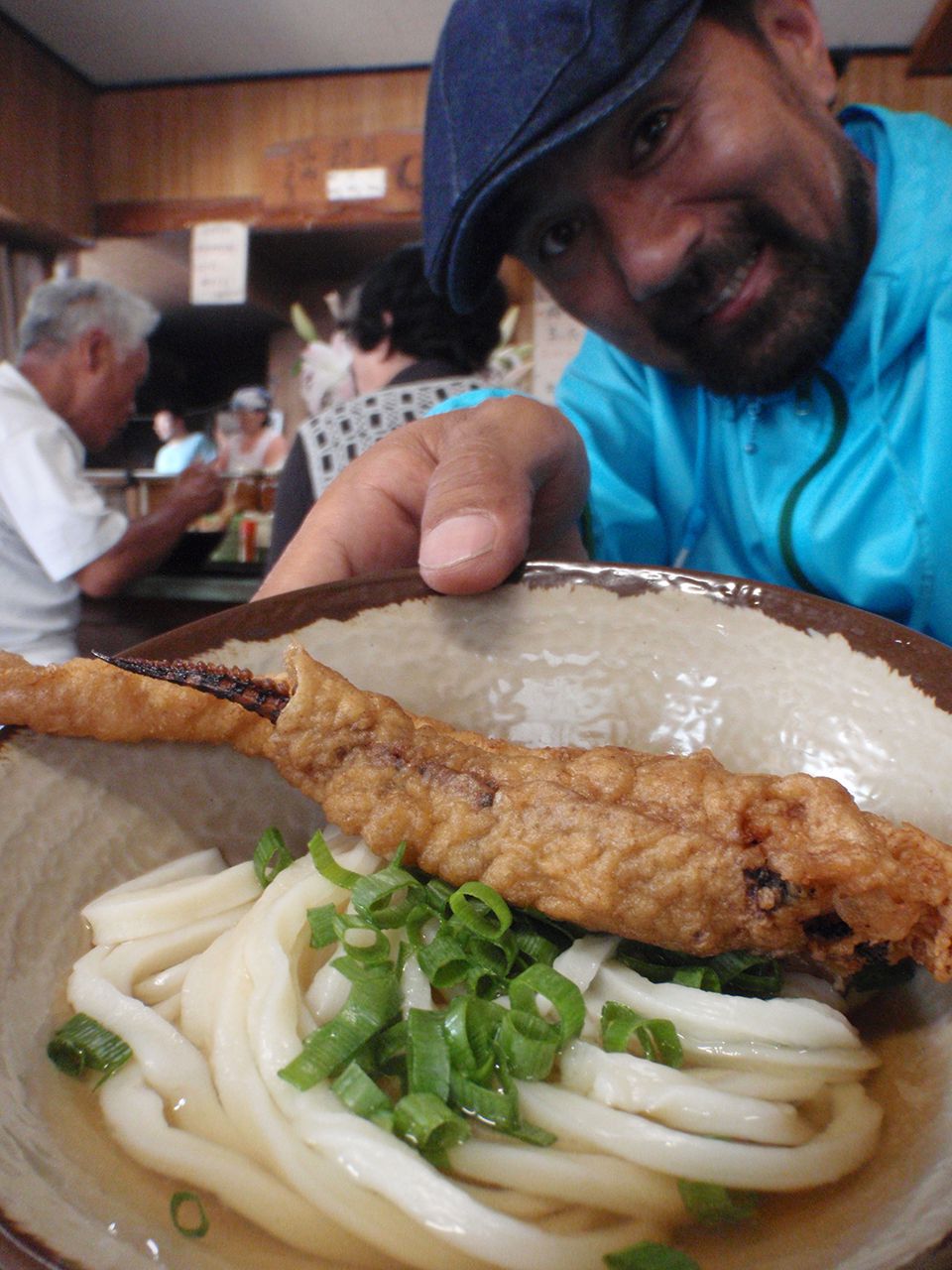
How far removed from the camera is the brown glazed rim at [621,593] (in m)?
1.05

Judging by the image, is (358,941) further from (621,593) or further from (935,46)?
(935,46)

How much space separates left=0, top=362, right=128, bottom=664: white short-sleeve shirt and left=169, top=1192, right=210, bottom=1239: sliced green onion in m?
3.84

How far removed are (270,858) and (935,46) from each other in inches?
234

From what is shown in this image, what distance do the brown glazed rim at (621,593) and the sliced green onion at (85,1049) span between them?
0.44 meters

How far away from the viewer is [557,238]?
2.13m

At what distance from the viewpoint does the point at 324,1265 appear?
28.4 inches

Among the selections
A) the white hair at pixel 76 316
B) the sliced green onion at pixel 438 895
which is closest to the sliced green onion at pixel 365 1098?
the sliced green onion at pixel 438 895

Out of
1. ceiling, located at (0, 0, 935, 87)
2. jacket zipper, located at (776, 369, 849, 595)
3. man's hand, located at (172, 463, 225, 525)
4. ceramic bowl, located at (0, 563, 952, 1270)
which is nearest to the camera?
ceramic bowl, located at (0, 563, 952, 1270)

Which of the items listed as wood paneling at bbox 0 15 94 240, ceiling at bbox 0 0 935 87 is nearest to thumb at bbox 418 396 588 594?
ceiling at bbox 0 0 935 87

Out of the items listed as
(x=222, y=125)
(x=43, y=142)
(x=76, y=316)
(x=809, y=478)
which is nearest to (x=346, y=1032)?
(x=809, y=478)

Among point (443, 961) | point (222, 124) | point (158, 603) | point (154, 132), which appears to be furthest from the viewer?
point (154, 132)

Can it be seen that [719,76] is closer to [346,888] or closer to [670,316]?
[670,316]

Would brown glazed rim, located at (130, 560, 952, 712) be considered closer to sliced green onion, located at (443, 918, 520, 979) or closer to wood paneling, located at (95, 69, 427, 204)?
sliced green onion, located at (443, 918, 520, 979)

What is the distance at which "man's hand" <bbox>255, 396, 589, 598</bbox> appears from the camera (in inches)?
47.7
